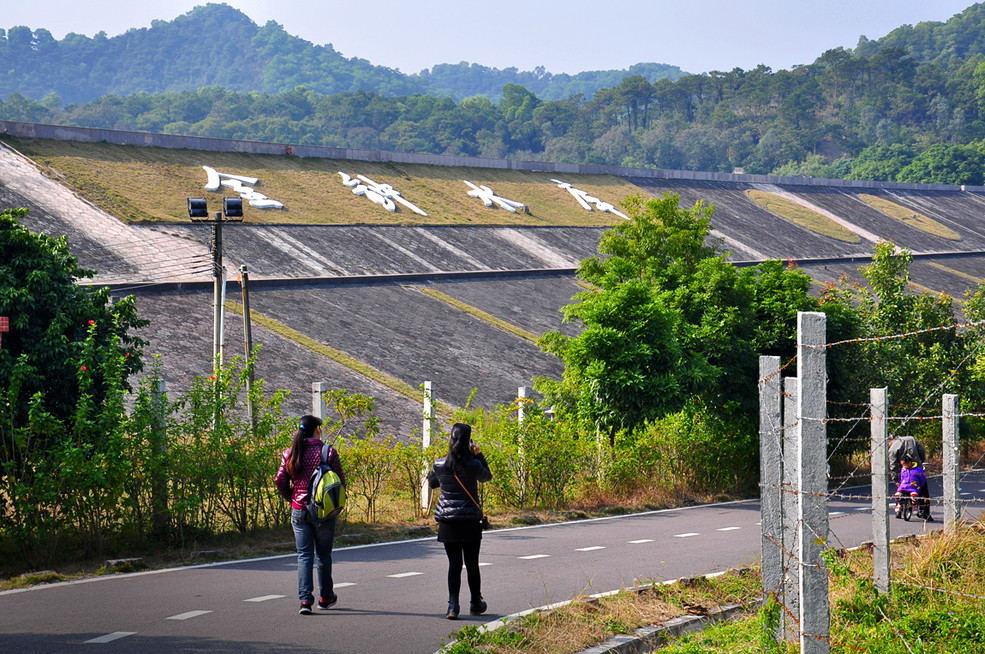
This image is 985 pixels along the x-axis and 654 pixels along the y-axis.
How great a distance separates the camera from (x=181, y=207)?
3909cm

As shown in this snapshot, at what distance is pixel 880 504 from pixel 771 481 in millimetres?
1767

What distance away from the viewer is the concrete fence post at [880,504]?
7898 mm

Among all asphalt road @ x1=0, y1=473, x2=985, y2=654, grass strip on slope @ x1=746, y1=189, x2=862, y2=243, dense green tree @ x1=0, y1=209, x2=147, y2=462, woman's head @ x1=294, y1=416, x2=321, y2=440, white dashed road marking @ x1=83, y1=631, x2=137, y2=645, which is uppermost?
grass strip on slope @ x1=746, y1=189, x2=862, y2=243

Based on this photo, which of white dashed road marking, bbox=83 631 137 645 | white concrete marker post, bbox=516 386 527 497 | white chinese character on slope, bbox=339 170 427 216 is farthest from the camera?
white chinese character on slope, bbox=339 170 427 216

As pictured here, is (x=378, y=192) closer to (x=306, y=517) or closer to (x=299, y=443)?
(x=299, y=443)

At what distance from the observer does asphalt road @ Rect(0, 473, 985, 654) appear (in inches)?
295

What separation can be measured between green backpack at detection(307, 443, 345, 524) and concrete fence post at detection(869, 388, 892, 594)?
4234mm

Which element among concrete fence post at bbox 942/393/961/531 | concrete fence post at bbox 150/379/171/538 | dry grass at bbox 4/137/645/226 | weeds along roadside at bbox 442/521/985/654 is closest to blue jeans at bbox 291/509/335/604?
weeds along roadside at bbox 442/521/985/654

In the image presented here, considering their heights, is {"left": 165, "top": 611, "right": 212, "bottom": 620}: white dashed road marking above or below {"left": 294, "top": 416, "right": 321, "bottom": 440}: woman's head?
below

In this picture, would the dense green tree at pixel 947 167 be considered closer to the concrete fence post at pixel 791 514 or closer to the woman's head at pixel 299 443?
the woman's head at pixel 299 443

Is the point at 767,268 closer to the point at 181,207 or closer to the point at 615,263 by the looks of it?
the point at 615,263

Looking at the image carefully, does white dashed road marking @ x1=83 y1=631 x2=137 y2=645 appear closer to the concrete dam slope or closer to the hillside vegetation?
the concrete dam slope

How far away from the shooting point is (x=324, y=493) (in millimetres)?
8125

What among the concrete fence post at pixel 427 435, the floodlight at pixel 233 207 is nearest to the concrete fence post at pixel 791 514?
the concrete fence post at pixel 427 435
